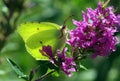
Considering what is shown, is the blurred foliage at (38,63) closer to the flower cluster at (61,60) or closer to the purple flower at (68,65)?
the flower cluster at (61,60)

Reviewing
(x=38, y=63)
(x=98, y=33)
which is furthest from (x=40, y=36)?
(x=38, y=63)

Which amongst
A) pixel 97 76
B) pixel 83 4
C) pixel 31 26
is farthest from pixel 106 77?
pixel 31 26

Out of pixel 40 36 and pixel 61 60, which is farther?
pixel 40 36

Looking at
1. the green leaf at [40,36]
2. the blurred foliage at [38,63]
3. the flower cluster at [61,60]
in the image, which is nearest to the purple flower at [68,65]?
the flower cluster at [61,60]

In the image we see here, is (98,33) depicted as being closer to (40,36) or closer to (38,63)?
(40,36)

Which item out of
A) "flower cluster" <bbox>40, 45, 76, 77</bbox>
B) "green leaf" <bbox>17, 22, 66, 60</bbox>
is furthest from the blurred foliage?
"flower cluster" <bbox>40, 45, 76, 77</bbox>

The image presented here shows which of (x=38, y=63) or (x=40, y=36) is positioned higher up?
(x=40, y=36)

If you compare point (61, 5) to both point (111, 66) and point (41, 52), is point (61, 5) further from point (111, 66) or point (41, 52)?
point (41, 52)
